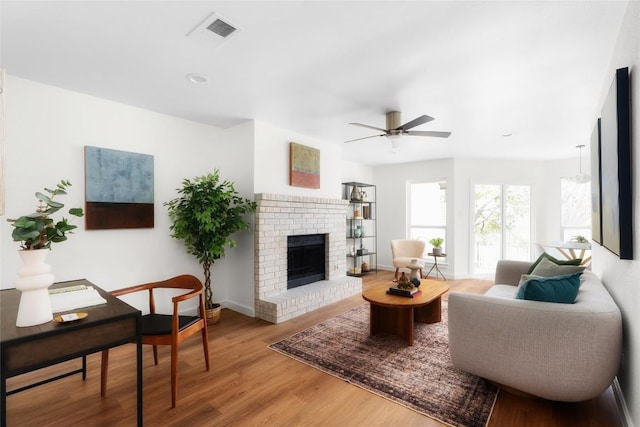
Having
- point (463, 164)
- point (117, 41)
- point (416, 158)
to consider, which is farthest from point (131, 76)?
point (463, 164)

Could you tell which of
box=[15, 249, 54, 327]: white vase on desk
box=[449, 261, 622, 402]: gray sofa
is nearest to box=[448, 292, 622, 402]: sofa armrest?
box=[449, 261, 622, 402]: gray sofa

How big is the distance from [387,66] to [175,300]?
2.38 meters

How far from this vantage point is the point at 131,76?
2.60m

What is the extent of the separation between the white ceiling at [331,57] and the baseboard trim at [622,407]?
2.36 meters

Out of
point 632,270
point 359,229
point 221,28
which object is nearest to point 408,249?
point 359,229

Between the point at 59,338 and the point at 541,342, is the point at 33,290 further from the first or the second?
the point at 541,342

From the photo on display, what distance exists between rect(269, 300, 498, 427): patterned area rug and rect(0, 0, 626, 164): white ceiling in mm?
2471

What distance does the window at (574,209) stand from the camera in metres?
5.74

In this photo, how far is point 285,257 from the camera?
4.02 meters

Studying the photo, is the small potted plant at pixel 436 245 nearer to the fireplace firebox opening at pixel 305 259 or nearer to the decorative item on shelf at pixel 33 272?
the fireplace firebox opening at pixel 305 259

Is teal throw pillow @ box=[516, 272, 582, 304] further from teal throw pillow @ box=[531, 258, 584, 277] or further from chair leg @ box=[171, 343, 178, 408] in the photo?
chair leg @ box=[171, 343, 178, 408]

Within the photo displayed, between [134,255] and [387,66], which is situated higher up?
[387,66]

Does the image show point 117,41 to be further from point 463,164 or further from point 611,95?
point 463,164

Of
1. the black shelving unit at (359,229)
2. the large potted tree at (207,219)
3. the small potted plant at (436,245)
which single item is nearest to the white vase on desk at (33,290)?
the large potted tree at (207,219)
